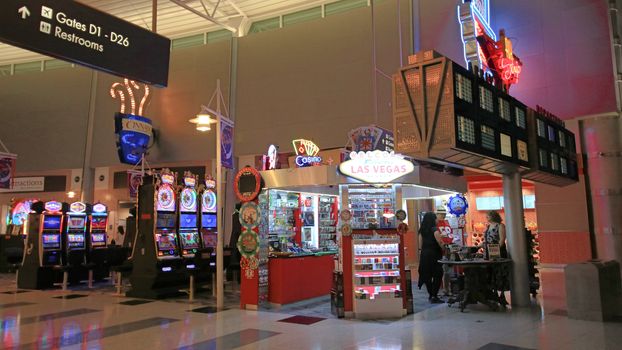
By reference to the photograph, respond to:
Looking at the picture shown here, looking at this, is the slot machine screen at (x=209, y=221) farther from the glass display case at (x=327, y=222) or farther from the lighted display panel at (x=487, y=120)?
the lighted display panel at (x=487, y=120)

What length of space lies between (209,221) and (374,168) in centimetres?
505

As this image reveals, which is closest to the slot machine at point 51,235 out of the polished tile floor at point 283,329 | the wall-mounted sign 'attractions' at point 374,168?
the polished tile floor at point 283,329

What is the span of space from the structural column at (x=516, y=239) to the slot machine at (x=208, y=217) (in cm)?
634

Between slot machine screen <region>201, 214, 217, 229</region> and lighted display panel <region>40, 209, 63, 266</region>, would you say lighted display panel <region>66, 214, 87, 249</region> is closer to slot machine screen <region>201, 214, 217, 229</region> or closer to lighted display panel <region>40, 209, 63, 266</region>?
lighted display panel <region>40, 209, 63, 266</region>

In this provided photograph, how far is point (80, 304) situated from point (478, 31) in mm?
11000

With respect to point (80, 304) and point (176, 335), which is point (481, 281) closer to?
point (176, 335)

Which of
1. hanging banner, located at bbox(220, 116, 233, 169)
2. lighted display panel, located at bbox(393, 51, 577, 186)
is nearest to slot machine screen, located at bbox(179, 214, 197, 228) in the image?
hanging banner, located at bbox(220, 116, 233, 169)

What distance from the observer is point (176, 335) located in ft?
20.0

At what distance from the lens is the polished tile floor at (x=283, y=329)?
5.51 m

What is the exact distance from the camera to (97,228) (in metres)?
12.8

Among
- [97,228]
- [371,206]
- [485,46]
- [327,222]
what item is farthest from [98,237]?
[485,46]

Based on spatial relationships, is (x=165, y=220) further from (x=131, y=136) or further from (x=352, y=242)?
(x=131, y=136)

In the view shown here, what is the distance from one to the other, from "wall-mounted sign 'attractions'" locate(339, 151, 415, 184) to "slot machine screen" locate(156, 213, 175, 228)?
14.4 ft

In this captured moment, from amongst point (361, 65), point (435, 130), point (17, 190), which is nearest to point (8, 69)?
point (17, 190)
